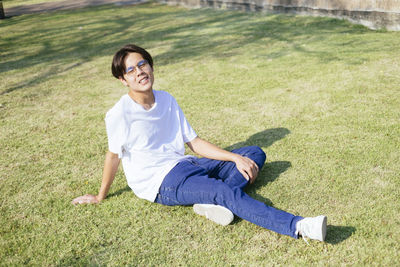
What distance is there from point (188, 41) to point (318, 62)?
174 inches

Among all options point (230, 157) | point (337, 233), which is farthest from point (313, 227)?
point (230, 157)

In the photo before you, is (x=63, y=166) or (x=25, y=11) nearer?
(x=63, y=166)

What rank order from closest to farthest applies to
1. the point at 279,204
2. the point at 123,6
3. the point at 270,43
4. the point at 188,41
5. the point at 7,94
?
the point at 279,204 < the point at 7,94 < the point at 270,43 < the point at 188,41 < the point at 123,6

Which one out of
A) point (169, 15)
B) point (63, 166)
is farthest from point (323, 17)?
point (63, 166)

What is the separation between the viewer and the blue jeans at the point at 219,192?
300cm

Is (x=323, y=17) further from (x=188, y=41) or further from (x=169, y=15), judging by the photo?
(x=169, y=15)

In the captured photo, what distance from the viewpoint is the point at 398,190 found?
3.57 m

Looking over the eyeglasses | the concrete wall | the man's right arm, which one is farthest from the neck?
the concrete wall

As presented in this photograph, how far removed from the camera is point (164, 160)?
11.3ft

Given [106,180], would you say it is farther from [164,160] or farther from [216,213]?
[216,213]

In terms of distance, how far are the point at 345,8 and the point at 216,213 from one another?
9642 mm

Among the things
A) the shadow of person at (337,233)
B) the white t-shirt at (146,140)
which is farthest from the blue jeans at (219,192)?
the shadow of person at (337,233)

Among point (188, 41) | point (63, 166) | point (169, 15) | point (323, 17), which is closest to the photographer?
point (63, 166)

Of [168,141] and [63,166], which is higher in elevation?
[168,141]
